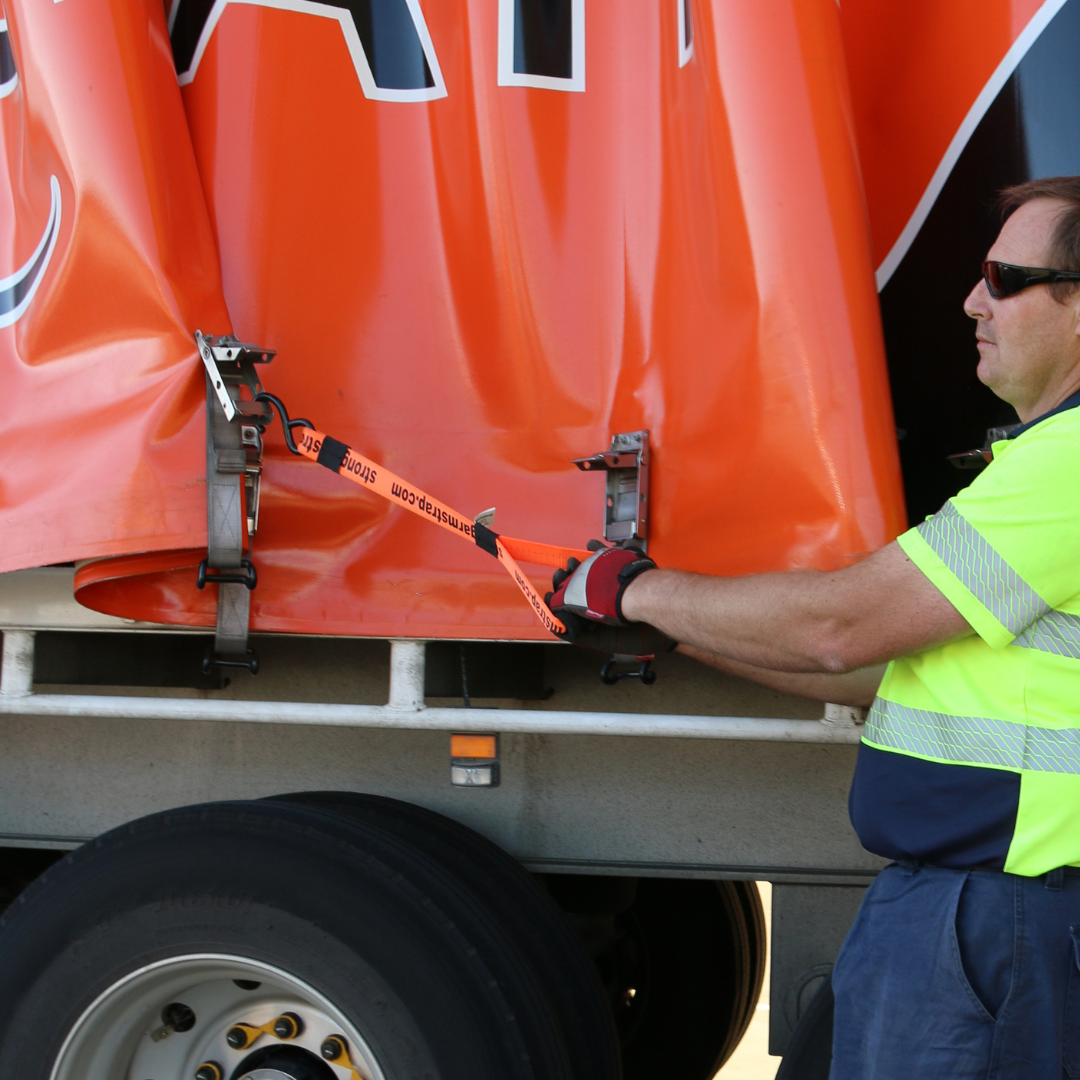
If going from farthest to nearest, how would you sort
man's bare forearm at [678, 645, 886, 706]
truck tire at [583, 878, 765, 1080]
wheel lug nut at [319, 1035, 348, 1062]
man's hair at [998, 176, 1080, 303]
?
truck tire at [583, 878, 765, 1080]
wheel lug nut at [319, 1035, 348, 1062]
man's bare forearm at [678, 645, 886, 706]
man's hair at [998, 176, 1080, 303]

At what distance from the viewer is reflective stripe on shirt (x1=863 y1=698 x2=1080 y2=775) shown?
1250mm

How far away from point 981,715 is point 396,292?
1.12 m

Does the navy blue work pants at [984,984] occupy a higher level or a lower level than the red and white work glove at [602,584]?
lower

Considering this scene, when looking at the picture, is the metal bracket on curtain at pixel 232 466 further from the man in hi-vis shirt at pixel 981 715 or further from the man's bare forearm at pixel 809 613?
the man in hi-vis shirt at pixel 981 715

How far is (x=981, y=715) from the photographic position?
1.29m

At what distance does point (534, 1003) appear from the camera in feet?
5.68

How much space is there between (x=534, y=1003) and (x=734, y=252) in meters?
1.20

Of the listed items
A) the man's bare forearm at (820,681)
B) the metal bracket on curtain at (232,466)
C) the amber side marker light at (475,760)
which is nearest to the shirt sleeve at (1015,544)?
the man's bare forearm at (820,681)

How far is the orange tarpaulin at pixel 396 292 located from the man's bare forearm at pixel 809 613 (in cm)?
19

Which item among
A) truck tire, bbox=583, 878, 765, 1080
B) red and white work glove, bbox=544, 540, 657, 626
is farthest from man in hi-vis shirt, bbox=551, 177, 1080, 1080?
truck tire, bbox=583, 878, 765, 1080

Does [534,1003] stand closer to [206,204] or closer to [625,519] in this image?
[625,519]

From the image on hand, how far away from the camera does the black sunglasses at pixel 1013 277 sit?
1354 mm

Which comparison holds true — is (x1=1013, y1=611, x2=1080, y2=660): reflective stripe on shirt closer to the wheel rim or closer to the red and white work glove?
the red and white work glove

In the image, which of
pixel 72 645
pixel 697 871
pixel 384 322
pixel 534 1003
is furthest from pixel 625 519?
pixel 72 645
